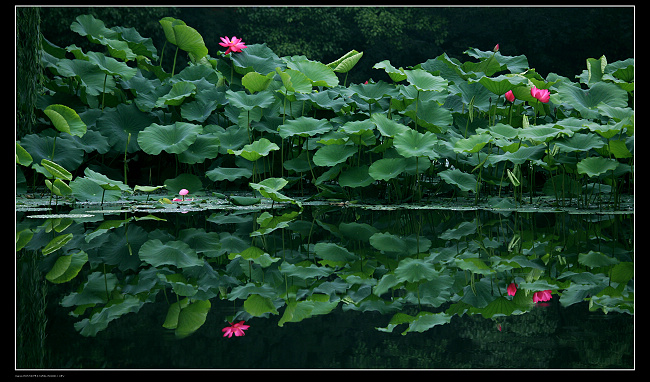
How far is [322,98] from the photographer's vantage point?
430 cm

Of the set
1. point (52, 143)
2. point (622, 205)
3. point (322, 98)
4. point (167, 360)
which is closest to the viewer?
point (167, 360)

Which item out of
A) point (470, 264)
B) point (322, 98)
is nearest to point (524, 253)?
point (470, 264)

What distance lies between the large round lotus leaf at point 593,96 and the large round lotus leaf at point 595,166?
550 mm

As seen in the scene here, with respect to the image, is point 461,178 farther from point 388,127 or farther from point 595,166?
point 595,166

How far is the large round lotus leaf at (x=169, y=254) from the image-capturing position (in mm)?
1978

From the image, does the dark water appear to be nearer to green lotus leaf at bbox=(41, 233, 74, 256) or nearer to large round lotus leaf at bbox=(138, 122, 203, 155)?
green lotus leaf at bbox=(41, 233, 74, 256)

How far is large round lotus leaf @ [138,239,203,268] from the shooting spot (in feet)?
6.49

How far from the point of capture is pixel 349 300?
1.54 meters

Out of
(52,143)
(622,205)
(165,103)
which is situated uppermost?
(165,103)

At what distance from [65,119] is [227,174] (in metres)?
1.04

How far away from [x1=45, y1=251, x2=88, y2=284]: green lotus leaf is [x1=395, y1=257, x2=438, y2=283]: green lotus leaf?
0.96 meters

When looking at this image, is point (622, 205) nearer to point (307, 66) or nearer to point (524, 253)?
point (524, 253)

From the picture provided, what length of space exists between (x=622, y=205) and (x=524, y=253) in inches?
68.8

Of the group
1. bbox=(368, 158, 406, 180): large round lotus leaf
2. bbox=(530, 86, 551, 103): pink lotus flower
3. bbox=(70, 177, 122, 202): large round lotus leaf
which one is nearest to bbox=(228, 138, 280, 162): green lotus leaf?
bbox=(368, 158, 406, 180): large round lotus leaf
